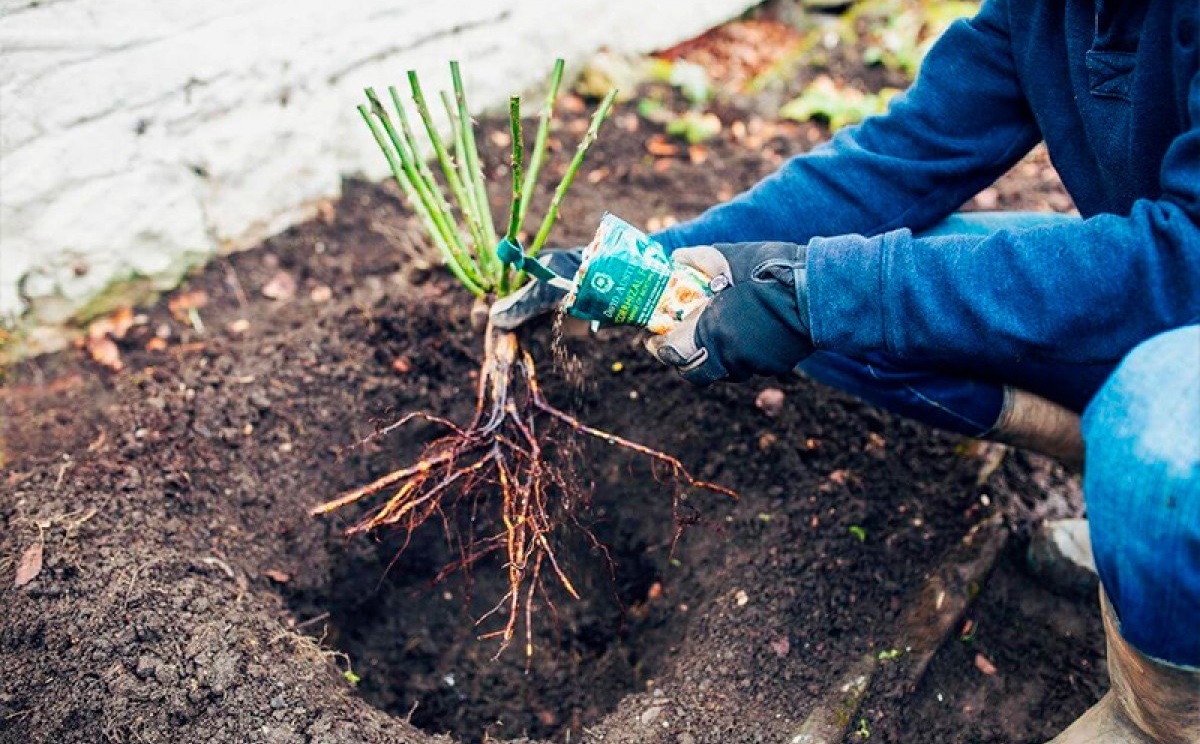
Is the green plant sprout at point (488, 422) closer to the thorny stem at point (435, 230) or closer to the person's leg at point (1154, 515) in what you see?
the thorny stem at point (435, 230)

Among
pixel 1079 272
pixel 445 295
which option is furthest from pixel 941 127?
pixel 445 295

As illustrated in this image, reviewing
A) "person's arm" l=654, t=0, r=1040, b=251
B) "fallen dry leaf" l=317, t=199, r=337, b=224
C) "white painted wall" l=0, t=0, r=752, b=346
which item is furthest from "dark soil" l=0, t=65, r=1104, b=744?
"person's arm" l=654, t=0, r=1040, b=251

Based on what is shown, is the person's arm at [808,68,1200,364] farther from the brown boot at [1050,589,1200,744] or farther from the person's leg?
the brown boot at [1050,589,1200,744]

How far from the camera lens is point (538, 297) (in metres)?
1.94

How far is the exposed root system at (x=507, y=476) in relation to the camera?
1961 millimetres

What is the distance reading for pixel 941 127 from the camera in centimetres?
197

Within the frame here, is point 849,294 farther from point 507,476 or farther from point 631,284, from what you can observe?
Answer: point 507,476

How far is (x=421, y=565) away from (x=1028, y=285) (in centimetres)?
138

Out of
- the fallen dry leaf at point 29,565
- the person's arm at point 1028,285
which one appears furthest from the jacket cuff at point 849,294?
the fallen dry leaf at point 29,565

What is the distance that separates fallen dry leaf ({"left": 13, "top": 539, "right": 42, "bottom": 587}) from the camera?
1.83 metres

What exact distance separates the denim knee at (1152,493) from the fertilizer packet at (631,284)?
0.68 meters

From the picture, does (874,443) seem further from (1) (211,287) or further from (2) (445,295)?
(1) (211,287)

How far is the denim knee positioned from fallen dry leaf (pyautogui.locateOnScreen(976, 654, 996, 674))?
60 cm

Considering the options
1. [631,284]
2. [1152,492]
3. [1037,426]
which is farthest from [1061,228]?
[631,284]
